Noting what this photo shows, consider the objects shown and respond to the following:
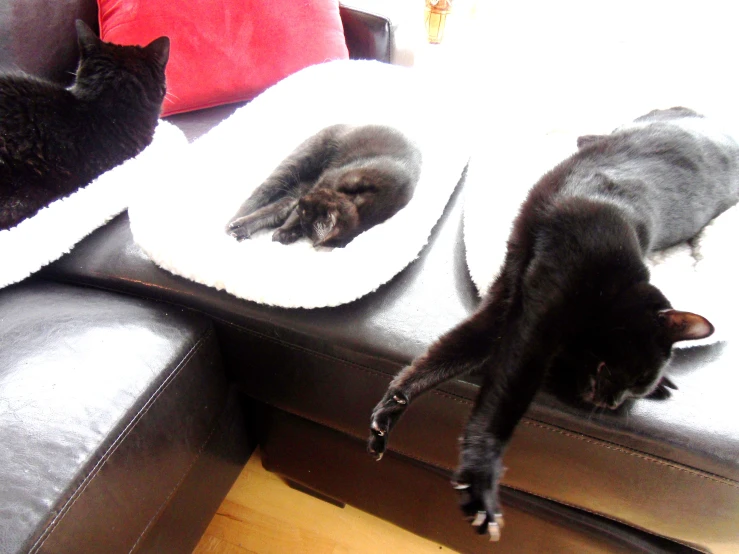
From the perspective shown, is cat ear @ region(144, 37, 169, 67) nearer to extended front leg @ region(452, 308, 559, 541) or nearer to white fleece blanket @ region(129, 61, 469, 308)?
white fleece blanket @ region(129, 61, 469, 308)

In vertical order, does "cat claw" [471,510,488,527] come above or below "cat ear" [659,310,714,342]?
below

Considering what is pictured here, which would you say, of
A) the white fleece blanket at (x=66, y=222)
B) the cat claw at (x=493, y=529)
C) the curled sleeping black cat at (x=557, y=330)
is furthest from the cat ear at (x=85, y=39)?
the cat claw at (x=493, y=529)

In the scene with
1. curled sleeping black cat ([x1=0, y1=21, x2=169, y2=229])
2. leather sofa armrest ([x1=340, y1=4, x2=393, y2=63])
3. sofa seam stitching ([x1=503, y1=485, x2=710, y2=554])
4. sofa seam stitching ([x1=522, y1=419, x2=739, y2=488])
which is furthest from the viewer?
leather sofa armrest ([x1=340, y1=4, x2=393, y2=63])

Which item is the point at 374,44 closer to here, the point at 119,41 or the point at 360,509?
the point at 119,41

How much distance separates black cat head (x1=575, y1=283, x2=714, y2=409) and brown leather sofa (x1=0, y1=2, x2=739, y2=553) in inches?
1.5

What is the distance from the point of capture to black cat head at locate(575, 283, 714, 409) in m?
0.62

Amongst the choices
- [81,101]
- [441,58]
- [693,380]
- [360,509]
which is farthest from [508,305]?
[441,58]

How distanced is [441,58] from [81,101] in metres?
1.14

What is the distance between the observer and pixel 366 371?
73cm

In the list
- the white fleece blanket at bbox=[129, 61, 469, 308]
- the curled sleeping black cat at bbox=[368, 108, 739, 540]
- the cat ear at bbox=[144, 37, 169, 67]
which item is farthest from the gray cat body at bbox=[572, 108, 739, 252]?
the cat ear at bbox=[144, 37, 169, 67]

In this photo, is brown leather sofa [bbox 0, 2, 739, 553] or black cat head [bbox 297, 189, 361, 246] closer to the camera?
brown leather sofa [bbox 0, 2, 739, 553]

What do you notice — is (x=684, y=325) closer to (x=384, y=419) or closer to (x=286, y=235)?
(x=384, y=419)

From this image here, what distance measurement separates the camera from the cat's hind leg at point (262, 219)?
3.18ft

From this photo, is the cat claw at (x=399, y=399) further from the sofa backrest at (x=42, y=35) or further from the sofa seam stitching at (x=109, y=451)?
the sofa backrest at (x=42, y=35)
